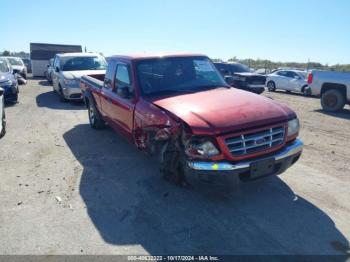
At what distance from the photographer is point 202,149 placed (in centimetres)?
362

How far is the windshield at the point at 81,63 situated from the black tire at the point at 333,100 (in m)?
8.60

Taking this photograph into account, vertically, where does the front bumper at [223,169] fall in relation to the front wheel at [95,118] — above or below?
above

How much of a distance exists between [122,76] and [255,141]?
111 inches

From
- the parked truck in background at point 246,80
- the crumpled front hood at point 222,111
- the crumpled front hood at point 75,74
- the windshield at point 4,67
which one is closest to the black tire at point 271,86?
the parked truck in background at point 246,80

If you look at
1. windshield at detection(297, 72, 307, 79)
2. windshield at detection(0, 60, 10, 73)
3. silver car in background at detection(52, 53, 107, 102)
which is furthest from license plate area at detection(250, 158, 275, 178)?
windshield at detection(297, 72, 307, 79)

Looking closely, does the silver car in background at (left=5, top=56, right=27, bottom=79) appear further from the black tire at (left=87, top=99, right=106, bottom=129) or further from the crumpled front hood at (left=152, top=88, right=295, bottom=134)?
the crumpled front hood at (left=152, top=88, right=295, bottom=134)

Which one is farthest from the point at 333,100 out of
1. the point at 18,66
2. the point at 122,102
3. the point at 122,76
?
the point at 18,66

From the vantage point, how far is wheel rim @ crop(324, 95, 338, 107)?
11289 mm

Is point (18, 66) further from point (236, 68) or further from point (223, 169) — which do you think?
point (223, 169)

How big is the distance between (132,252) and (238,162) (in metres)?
1.54

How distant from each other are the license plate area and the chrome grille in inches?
6.1

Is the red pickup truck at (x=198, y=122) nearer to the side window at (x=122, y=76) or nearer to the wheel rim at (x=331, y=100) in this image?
the side window at (x=122, y=76)

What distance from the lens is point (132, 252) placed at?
3.18 m

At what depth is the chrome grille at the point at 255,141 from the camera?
12.0ft
